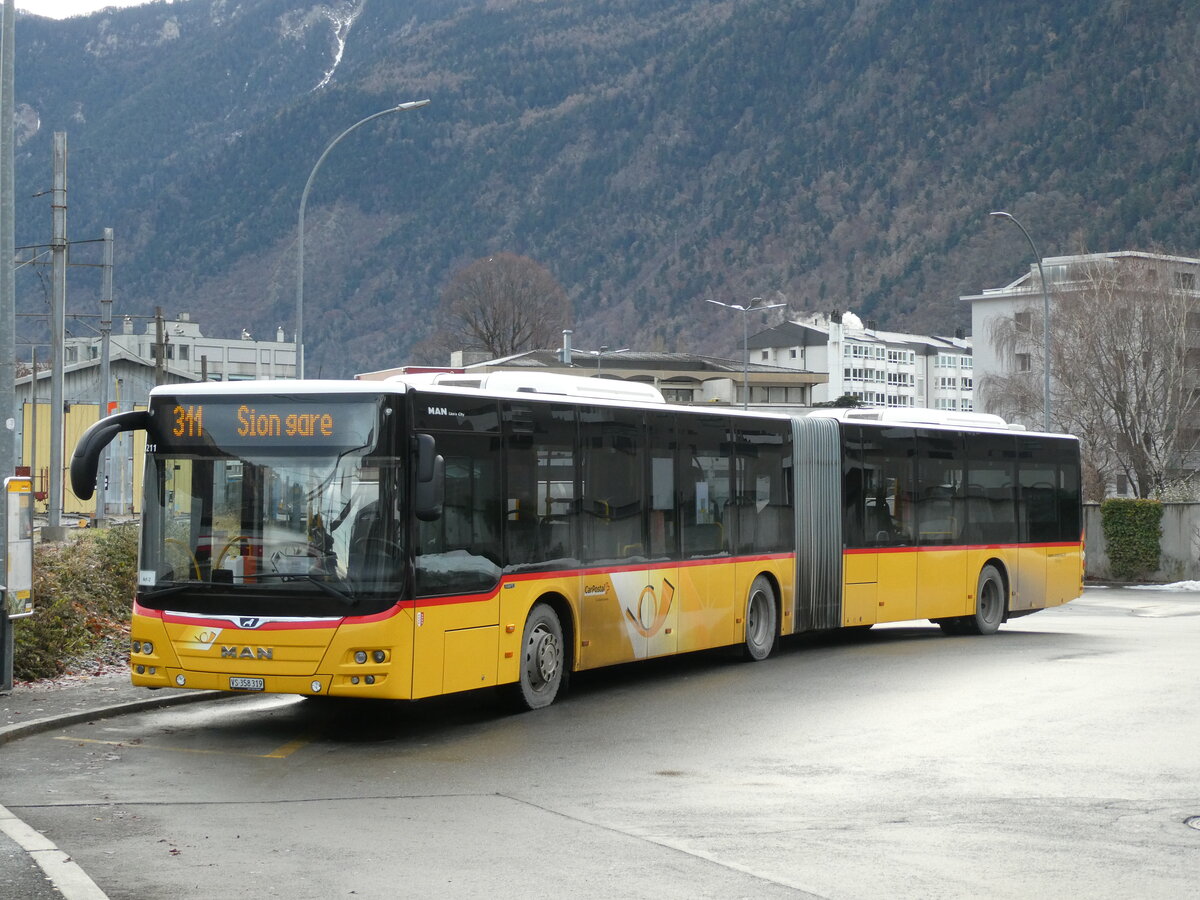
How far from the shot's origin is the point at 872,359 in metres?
171

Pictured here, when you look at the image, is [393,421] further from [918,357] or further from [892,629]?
[918,357]

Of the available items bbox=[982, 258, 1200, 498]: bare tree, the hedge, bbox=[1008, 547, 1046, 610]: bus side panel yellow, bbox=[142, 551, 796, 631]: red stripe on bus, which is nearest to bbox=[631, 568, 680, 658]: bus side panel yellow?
bbox=[142, 551, 796, 631]: red stripe on bus

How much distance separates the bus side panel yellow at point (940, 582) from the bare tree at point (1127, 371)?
36988 millimetres

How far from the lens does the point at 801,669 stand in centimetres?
1809

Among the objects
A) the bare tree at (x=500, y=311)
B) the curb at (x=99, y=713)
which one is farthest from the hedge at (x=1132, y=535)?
the bare tree at (x=500, y=311)

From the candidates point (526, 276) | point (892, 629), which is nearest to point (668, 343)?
point (526, 276)

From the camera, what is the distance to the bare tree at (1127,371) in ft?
198

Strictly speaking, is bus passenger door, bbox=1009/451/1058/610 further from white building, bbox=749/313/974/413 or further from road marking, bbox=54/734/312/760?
white building, bbox=749/313/974/413

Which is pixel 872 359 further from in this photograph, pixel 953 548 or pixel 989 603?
pixel 953 548

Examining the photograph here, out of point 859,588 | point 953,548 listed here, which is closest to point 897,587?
point 859,588

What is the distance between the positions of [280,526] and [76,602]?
6318 millimetres

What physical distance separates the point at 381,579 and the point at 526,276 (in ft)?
387

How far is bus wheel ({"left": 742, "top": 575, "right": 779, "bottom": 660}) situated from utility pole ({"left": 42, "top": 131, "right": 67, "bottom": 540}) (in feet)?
58.8

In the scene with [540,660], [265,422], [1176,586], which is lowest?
[1176,586]
